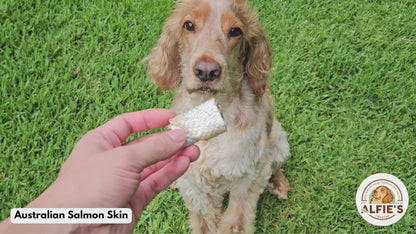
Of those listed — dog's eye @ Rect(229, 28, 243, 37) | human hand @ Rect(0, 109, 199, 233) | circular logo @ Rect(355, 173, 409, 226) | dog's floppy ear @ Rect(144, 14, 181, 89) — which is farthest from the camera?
circular logo @ Rect(355, 173, 409, 226)

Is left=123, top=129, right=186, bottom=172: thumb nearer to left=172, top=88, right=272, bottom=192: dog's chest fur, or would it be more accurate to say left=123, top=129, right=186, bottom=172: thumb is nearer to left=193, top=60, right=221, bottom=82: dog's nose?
left=193, top=60, right=221, bottom=82: dog's nose

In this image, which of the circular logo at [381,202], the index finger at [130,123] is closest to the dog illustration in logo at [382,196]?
the circular logo at [381,202]

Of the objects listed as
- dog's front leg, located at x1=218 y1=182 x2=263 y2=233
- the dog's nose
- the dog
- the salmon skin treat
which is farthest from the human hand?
dog's front leg, located at x1=218 y1=182 x2=263 y2=233

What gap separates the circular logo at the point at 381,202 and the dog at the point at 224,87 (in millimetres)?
879

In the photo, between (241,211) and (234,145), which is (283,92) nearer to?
(241,211)

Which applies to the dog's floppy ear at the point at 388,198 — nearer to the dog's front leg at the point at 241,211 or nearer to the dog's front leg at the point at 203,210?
the dog's front leg at the point at 241,211

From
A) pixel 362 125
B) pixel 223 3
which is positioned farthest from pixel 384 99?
pixel 223 3

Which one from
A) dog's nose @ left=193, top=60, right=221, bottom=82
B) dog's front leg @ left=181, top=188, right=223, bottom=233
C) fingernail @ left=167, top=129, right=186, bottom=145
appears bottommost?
dog's front leg @ left=181, top=188, right=223, bottom=233

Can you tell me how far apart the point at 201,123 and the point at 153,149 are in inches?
15.7

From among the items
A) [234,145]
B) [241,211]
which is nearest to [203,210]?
[241,211]

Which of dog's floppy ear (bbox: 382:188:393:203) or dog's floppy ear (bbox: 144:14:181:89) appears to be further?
dog's floppy ear (bbox: 382:188:393:203)

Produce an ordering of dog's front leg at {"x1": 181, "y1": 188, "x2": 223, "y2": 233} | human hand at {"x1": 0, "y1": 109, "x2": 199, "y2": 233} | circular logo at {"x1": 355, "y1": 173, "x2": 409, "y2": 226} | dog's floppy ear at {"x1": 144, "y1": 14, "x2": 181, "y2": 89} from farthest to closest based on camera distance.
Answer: circular logo at {"x1": 355, "y1": 173, "x2": 409, "y2": 226}
dog's front leg at {"x1": 181, "y1": 188, "x2": 223, "y2": 233}
dog's floppy ear at {"x1": 144, "y1": 14, "x2": 181, "y2": 89}
human hand at {"x1": 0, "y1": 109, "x2": 199, "y2": 233}

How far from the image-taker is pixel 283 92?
4230mm

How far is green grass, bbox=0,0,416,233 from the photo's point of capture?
362 cm
